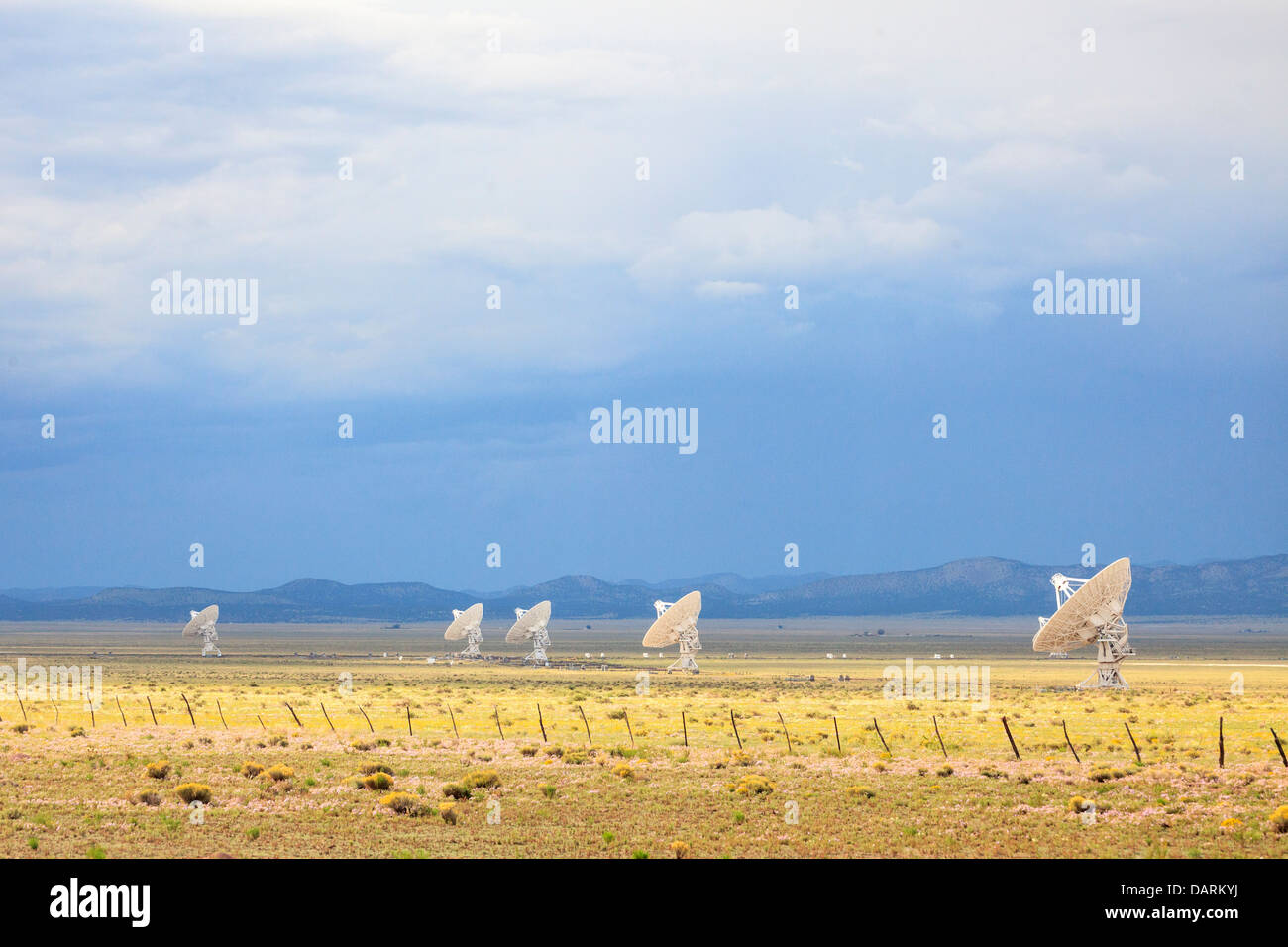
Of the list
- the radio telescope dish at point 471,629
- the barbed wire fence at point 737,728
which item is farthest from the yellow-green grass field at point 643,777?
the radio telescope dish at point 471,629

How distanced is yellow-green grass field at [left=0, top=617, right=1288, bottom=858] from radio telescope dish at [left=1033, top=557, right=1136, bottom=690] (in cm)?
277

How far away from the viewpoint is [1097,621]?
63531 millimetres

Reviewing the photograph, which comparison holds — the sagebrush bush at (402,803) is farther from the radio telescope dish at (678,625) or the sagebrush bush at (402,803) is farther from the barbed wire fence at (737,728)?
the radio telescope dish at (678,625)

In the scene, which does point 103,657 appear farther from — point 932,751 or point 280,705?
point 932,751

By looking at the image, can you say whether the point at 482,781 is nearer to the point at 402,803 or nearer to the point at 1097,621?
the point at 402,803

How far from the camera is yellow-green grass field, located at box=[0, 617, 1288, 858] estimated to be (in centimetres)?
2336

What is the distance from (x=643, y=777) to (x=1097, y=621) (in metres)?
39.9

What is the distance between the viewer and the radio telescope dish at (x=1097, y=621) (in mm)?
62125

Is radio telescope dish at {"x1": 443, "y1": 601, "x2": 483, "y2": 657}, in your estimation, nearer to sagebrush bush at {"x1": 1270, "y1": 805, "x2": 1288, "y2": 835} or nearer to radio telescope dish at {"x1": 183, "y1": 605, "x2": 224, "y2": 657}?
radio telescope dish at {"x1": 183, "y1": 605, "x2": 224, "y2": 657}

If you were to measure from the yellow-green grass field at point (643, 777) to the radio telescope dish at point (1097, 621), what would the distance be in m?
2.77

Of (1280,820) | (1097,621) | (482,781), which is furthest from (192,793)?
(1097,621)

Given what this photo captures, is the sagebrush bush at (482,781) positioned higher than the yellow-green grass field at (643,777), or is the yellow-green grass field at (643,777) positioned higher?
the sagebrush bush at (482,781)

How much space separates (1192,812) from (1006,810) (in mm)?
3629
